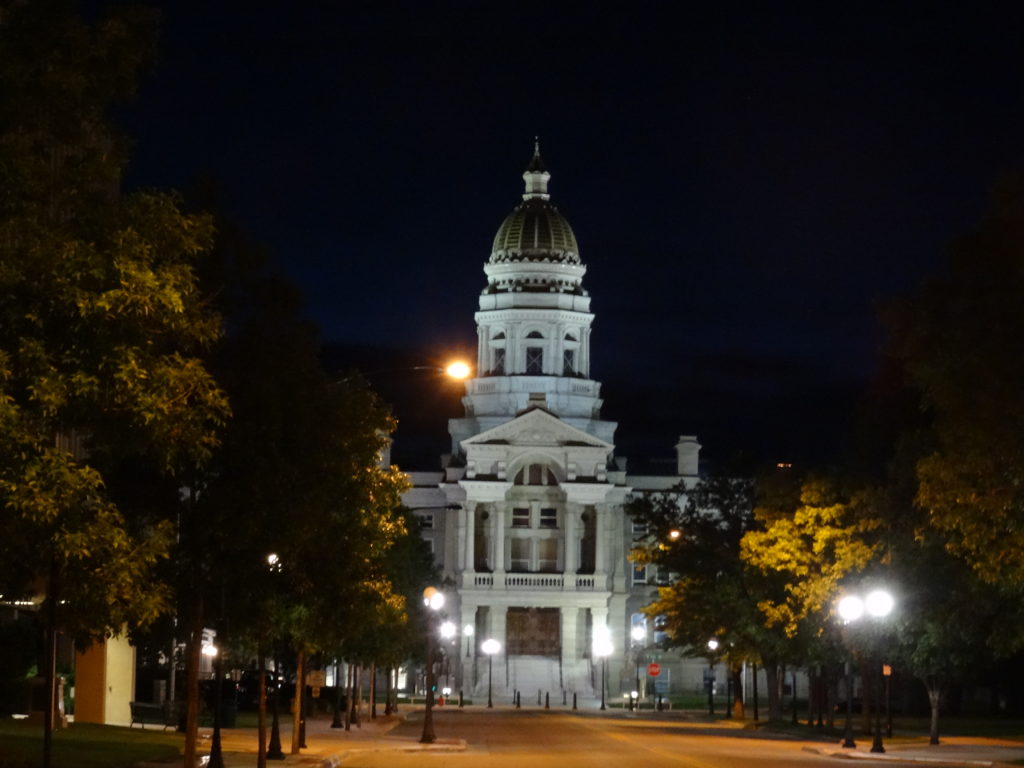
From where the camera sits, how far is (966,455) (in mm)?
38250

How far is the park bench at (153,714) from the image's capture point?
5752cm

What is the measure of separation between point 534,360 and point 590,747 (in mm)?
92805

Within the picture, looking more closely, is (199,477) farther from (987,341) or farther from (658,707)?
(658,707)

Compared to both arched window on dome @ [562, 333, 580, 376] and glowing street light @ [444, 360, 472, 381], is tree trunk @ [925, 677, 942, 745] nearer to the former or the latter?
glowing street light @ [444, 360, 472, 381]

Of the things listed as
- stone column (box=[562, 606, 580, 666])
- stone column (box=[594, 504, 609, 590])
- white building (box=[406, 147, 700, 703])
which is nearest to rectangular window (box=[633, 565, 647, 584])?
white building (box=[406, 147, 700, 703])

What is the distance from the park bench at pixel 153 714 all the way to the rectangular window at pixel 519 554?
70.4 meters

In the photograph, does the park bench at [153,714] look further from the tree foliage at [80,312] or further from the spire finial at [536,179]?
the spire finial at [536,179]

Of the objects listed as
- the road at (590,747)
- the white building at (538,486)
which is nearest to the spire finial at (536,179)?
the white building at (538,486)

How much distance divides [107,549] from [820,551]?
139ft

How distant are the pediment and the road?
5459cm

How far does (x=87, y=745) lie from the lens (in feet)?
132

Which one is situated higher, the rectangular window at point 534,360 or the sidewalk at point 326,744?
the rectangular window at point 534,360

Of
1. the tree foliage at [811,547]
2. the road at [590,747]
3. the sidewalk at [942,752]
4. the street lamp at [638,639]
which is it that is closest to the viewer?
the road at [590,747]

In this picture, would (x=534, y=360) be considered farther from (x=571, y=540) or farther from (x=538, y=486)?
(x=571, y=540)
